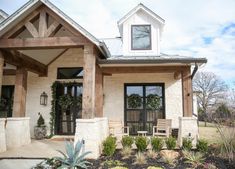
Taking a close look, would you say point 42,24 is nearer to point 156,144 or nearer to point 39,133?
point 39,133

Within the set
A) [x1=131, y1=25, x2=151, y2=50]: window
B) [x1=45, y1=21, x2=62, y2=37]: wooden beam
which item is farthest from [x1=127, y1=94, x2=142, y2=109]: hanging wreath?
[x1=45, y1=21, x2=62, y2=37]: wooden beam

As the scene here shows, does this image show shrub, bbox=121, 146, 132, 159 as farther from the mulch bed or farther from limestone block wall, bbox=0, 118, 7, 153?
limestone block wall, bbox=0, 118, 7, 153

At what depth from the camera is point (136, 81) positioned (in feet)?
33.6

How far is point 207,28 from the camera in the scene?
533 inches

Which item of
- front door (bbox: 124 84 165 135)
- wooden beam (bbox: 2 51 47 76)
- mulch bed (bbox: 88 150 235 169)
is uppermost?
wooden beam (bbox: 2 51 47 76)

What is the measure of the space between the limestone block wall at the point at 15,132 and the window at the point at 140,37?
5.41m

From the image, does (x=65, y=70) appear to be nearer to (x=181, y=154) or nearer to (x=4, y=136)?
(x=4, y=136)

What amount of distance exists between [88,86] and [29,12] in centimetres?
307

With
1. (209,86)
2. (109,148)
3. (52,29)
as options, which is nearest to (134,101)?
(109,148)

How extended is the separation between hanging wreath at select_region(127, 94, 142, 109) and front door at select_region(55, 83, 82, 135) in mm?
2191

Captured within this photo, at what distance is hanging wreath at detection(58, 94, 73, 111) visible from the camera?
10.2 m

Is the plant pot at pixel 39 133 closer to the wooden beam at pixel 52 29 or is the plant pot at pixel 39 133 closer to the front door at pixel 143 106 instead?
the front door at pixel 143 106

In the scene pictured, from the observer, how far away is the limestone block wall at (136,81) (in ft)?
32.6

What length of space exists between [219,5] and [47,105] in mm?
8341
